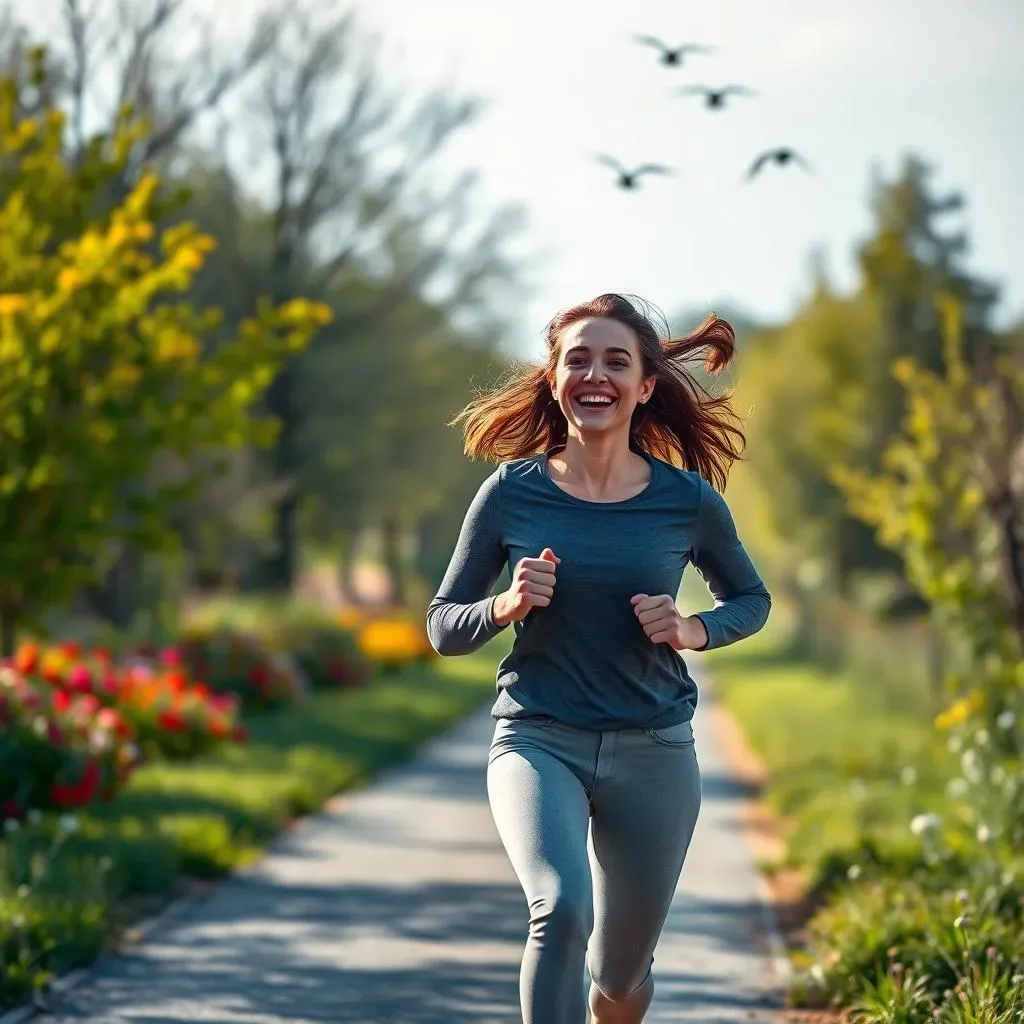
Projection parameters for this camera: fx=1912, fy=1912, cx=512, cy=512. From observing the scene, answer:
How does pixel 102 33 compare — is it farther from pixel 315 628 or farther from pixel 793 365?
pixel 793 365

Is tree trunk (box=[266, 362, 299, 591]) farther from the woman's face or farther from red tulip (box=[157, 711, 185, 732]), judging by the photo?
the woman's face

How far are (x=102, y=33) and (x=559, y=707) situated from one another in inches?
532

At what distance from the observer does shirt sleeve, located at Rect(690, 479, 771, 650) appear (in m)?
4.55

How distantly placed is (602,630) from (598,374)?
2.03 feet

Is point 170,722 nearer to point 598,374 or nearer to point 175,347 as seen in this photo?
point 175,347

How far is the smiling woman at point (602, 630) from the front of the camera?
4250mm

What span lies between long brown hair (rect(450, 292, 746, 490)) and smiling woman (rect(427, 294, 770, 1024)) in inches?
8.0

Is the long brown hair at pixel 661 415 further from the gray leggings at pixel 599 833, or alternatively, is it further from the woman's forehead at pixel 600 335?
the gray leggings at pixel 599 833

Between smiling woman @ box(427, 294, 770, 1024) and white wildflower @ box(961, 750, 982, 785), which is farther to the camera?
white wildflower @ box(961, 750, 982, 785)

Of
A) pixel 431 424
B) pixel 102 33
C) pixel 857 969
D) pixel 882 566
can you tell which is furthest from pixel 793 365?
pixel 857 969

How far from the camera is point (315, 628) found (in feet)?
90.2

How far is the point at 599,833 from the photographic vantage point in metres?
4.43

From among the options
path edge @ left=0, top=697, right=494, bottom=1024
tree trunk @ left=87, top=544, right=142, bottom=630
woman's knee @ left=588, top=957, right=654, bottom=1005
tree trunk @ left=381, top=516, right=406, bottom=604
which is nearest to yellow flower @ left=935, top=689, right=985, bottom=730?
path edge @ left=0, top=697, right=494, bottom=1024

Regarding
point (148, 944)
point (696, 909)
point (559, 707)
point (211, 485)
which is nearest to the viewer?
point (559, 707)
